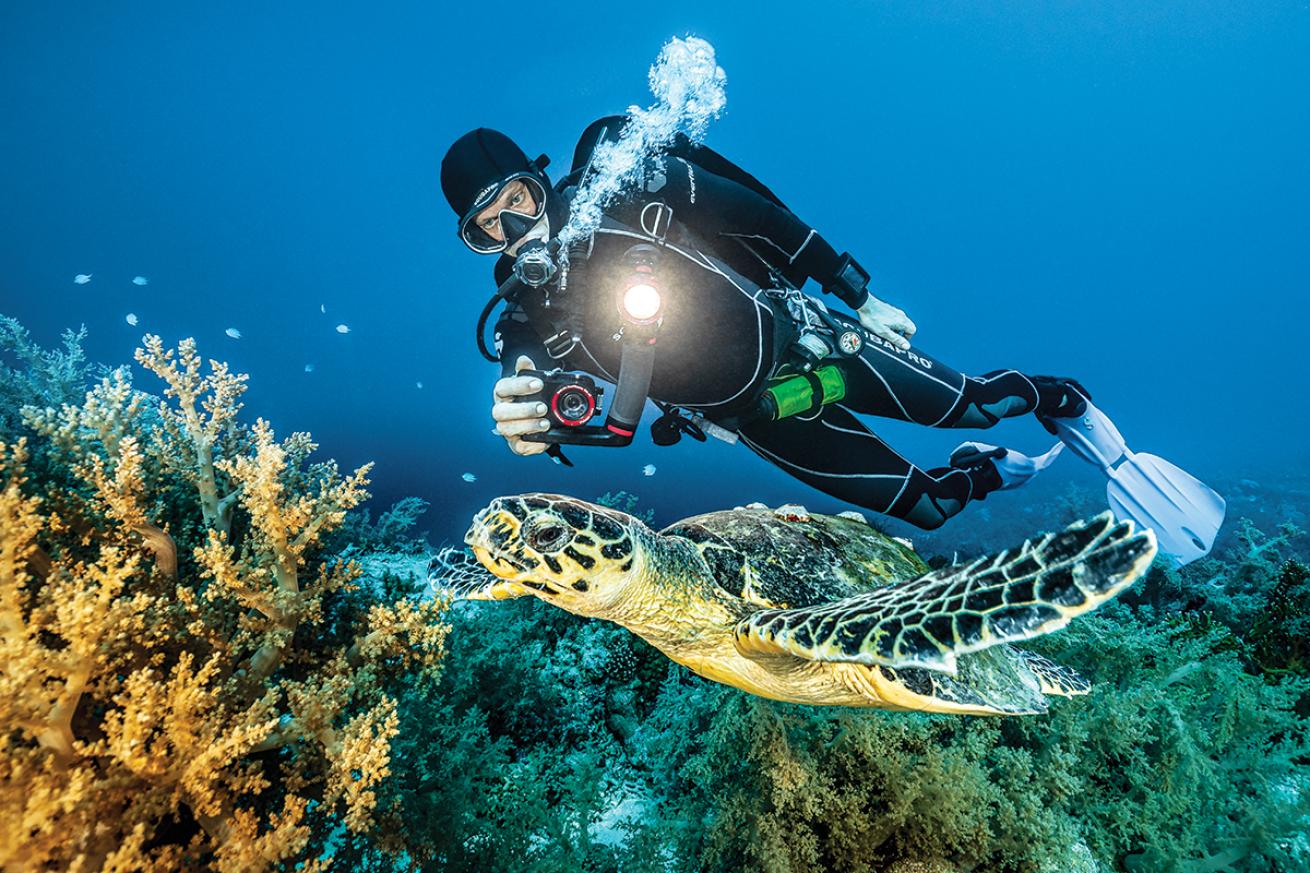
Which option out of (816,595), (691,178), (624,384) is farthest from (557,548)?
(691,178)

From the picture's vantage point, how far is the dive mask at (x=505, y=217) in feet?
8.46

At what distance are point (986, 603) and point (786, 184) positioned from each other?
5664 centimetres

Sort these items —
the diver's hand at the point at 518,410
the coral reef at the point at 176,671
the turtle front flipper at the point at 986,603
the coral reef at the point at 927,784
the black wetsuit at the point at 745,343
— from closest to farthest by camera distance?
the turtle front flipper at the point at 986,603
the coral reef at the point at 176,671
the coral reef at the point at 927,784
the diver's hand at the point at 518,410
the black wetsuit at the point at 745,343

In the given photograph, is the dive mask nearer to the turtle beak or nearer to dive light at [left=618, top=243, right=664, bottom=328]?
dive light at [left=618, top=243, right=664, bottom=328]

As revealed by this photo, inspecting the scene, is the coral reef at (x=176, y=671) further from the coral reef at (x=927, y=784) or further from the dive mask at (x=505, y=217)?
the dive mask at (x=505, y=217)

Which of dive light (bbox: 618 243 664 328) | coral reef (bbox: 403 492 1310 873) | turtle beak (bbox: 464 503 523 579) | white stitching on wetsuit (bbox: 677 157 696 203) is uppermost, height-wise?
white stitching on wetsuit (bbox: 677 157 696 203)

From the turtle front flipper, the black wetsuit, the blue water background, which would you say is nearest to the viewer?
the turtle front flipper

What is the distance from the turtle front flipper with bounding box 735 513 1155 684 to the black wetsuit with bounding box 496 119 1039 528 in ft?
5.41

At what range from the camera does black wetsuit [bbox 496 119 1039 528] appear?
2.70m

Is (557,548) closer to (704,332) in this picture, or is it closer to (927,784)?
(927,784)

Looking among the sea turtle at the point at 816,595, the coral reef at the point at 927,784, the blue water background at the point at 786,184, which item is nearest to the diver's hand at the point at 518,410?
the sea turtle at the point at 816,595

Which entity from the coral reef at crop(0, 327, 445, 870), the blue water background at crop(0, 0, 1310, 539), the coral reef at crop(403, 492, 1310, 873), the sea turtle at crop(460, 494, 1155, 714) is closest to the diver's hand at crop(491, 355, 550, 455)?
the sea turtle at crop(460, 494, 1155, 714)

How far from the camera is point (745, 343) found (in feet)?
8.94

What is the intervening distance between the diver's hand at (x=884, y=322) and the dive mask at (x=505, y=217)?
1.99 m
